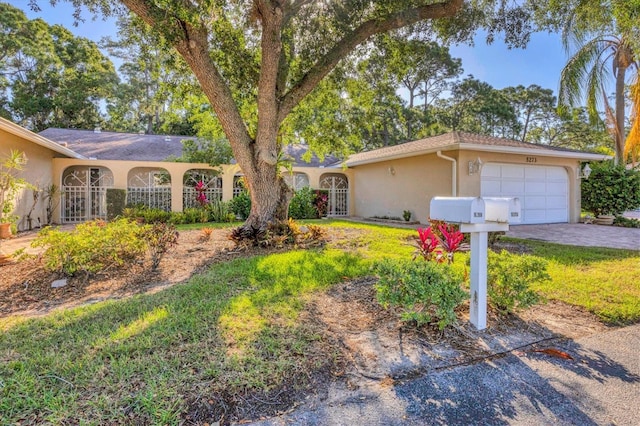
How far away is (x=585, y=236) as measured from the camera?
9.58 metres

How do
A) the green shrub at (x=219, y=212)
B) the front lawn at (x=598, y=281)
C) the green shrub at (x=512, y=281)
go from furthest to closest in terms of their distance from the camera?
the green shrub at (x=219, y=212), the front lawn at (x=598, y=281), the green shrub at (x=512, y=281)

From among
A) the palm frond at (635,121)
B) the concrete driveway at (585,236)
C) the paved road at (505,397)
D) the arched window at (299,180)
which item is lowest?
the paved road at (505,397)

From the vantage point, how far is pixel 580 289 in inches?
176

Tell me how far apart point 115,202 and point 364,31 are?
10.8 meters

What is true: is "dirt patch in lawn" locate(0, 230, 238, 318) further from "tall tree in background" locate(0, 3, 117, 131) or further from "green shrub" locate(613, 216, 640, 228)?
"tall tree in background" locate(0, 3, 117, 131)

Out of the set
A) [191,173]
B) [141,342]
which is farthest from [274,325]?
[191,173]

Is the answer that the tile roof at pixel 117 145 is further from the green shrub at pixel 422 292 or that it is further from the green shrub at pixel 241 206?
the green shrub at pixel 422 292

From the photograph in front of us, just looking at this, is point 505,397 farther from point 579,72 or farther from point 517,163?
point 579,72

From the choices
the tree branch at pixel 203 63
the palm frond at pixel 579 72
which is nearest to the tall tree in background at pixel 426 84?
the palm frond at pixel 579 72

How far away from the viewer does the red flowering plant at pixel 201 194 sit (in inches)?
558

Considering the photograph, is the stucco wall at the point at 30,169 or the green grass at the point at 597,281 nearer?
the green grass at the point at 597,281

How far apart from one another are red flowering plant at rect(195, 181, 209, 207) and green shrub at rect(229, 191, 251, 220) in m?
1.16

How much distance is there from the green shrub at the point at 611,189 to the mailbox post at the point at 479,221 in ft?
45.1

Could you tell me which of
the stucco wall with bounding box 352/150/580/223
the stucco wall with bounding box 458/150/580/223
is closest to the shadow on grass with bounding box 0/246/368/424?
the stucco wall with bounding box 458/150/580/223
